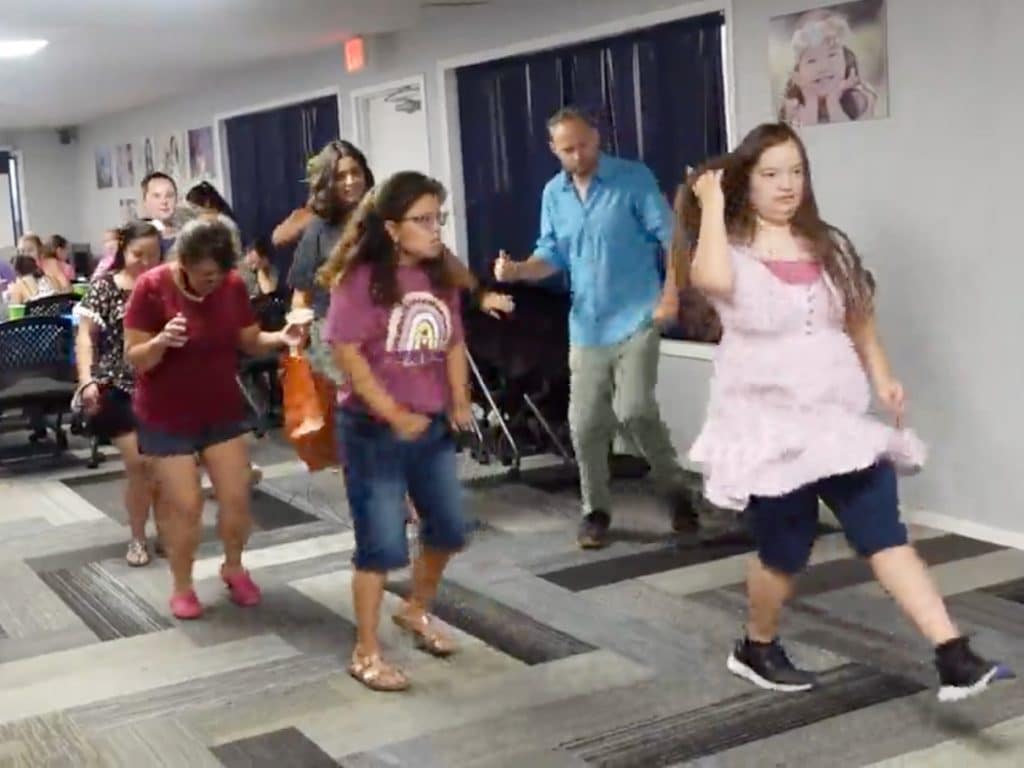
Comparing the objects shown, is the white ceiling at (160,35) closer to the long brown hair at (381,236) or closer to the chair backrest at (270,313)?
the chair backrest at (270,313)

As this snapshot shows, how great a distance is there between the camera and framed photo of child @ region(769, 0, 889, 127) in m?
4.57

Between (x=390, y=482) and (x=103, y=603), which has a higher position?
(x=390, y=482)

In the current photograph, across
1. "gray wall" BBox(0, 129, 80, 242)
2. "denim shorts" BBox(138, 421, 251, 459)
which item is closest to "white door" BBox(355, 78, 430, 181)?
"denim shorts" BBox(138, 421, 251, 459)

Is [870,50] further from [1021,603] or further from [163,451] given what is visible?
[163,451]

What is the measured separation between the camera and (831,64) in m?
4.73

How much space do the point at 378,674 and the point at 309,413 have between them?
5.07 ft

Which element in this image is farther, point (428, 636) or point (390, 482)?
point (428, 636)

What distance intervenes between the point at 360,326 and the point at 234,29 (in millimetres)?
4450

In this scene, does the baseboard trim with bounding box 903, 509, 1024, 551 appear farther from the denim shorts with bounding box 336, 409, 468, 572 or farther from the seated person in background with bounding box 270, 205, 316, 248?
the seated person in background with bounding box 270, 205, 316, 248

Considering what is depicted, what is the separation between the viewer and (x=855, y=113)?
15.4 ft

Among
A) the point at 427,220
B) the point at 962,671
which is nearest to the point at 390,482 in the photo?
the point at 427,220

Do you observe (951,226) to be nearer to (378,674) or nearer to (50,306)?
(378,674)

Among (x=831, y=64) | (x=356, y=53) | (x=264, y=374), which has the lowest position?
(x=264, y=374)

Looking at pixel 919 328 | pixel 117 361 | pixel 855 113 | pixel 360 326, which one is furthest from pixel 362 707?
pixel 855 113
